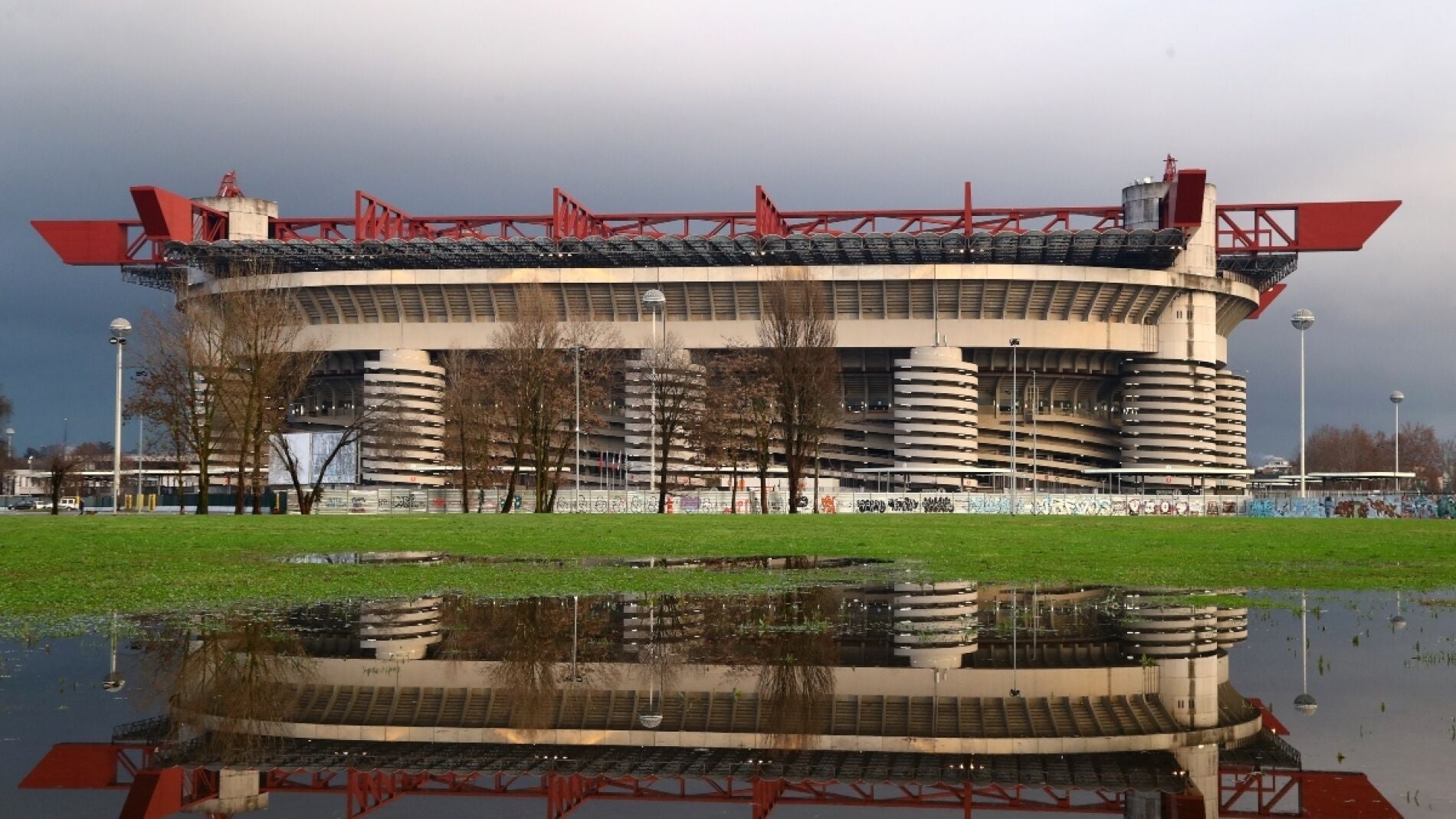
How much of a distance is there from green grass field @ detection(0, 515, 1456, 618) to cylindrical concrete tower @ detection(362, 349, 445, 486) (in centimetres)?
4552

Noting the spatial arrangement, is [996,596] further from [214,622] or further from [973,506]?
[973,506]

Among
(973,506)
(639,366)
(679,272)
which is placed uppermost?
(679,272)

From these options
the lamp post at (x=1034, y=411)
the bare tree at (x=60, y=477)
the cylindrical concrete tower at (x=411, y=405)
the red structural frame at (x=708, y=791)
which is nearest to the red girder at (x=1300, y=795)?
the red structural frame at (x=708, y=791)

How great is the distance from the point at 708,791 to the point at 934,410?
82.4 meters

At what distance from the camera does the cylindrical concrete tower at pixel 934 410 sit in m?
87.8

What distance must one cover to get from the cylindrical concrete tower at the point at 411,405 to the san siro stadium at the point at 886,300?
0.58ft

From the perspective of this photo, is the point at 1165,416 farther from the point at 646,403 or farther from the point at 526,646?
the point at 526,646

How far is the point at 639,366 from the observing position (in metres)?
76.2

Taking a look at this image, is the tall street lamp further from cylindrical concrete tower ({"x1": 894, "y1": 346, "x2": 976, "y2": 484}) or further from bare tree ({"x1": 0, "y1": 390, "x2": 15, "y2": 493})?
cylindrical concrete tower ({"x1": 894, "y1": 346, "x2": 976, "y2": 484})

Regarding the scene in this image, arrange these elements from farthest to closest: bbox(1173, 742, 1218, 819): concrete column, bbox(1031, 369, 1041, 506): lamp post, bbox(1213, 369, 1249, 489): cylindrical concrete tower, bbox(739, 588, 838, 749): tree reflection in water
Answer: bbox(1213, 369, 1249, 489): cylindrical concrete tower < bbox(1031, 369, 1041, 506): lamp post < bbox(739, 588, 838, 749): tree reflection in water < bbox(1173, 742, 1218, 819): concrete column

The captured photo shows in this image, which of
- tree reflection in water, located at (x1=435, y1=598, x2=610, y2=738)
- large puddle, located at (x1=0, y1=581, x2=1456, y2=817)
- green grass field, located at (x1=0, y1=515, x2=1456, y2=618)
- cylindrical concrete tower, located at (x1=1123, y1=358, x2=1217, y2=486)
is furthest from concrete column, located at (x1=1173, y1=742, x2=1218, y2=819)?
cylindrical concrete tower, located at (x1=1123, y1=358, x2=1217, y2=486)

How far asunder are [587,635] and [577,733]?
14.4 ft

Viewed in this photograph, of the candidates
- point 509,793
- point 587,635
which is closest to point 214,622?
point 587,635

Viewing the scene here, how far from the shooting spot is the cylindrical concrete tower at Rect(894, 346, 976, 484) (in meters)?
87.8
